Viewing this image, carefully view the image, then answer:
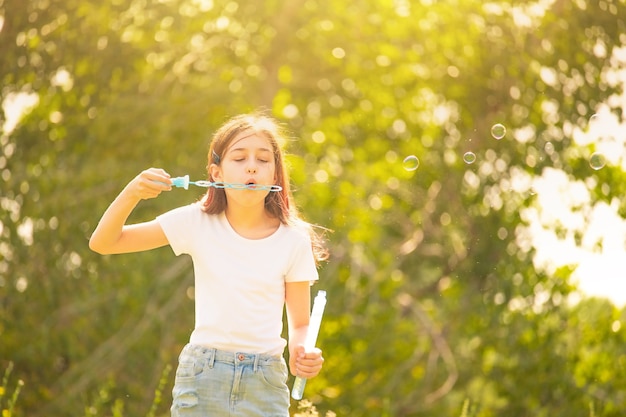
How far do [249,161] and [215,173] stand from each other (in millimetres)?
143

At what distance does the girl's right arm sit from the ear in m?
0.20

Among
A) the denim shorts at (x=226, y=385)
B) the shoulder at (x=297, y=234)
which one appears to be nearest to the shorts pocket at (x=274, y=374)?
the denim shorts at (x=226, y=385)

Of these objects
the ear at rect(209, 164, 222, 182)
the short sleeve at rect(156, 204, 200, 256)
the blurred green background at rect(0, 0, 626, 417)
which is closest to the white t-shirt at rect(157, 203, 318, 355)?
the short sleeve at rect(156, 204, 200, 256)

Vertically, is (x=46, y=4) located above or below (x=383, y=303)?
above

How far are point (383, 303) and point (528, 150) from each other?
4.16 ft

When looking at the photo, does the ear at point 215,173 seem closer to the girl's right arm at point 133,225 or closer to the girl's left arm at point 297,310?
the girl's right arm at point 133,225

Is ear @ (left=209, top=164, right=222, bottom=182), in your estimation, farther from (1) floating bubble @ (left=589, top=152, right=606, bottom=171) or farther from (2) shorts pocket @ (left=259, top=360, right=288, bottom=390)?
(1) floating bubble @ (left=589, top=152, right=606, bottom=171)

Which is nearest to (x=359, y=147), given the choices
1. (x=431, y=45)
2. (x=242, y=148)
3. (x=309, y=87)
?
(x=309, y=87)

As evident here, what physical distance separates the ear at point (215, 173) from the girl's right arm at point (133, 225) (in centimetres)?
20

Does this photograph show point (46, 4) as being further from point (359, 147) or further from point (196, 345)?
point (196, 345)

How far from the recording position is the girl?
239cm

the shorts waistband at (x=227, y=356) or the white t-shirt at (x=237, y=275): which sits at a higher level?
the white t-shirt at (x=237, y=275)

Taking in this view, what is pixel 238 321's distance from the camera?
2436 mm

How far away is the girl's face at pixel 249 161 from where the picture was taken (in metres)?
2.56
